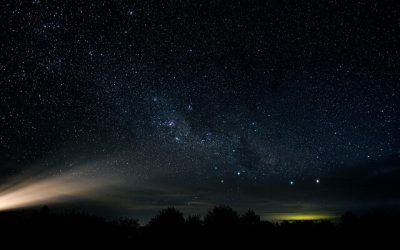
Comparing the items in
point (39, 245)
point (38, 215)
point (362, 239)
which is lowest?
point (362, 239)

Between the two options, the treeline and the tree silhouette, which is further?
the tree silhouette

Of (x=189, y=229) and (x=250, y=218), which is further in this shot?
(x=250, y=218)

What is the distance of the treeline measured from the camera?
2066 centimetres

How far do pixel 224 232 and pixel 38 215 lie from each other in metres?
15.1

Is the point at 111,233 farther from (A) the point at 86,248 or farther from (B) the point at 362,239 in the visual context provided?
(B) the point at 362,239

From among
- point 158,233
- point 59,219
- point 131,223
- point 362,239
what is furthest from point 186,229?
point 362,239

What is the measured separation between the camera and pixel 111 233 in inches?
887

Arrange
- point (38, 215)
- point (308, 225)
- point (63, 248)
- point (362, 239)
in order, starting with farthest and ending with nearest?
point (38, 215) → point (308, 225) → point (362, 239) → point (63, 248)

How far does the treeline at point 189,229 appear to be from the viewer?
2066 centimetres

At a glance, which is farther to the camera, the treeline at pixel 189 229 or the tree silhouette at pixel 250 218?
the tree silhouette at pixel 250 218

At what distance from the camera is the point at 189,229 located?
2280cm

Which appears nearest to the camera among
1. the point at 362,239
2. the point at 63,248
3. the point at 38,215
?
the point at 63,248

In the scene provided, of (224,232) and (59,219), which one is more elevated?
(59,219)

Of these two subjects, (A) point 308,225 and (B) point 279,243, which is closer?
(B) point 279,243
